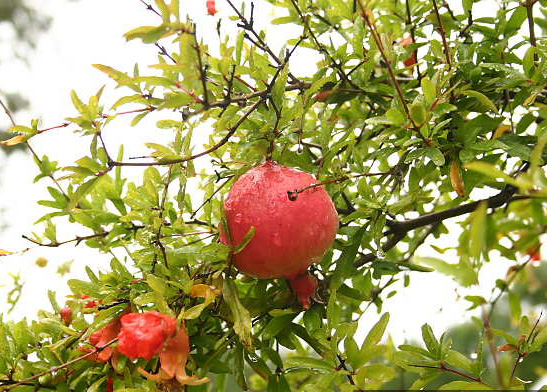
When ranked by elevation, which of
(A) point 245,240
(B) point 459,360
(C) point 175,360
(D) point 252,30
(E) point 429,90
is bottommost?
(B) point 459,360

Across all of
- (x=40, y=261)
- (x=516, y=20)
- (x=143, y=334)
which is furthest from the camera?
(x=40, y=261)

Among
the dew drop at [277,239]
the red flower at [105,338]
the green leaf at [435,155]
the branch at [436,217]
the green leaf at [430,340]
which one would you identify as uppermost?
Result: the green leaf at [435,155]

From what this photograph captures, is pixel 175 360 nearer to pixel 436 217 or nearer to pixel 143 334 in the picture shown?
pixel 143 334

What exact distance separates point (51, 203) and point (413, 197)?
1.96ft

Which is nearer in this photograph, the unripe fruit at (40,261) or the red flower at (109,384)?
the red flower at (109,384)

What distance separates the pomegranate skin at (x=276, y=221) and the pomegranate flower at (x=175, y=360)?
0.12 meters

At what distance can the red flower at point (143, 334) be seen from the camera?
1.83 feet

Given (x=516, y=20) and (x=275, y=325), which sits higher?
(x=516, y=20)

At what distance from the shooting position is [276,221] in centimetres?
63

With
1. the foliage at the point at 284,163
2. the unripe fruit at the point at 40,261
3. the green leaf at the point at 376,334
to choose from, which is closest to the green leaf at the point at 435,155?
the foliage at the point at 284,163

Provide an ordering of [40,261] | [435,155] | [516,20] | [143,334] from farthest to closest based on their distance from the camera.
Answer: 1. [40,261]
2. [516,20]
3. [435,155]
4. [143,334]

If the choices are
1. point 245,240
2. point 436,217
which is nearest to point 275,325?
point 245,240

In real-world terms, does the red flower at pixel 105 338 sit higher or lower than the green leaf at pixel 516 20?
lower

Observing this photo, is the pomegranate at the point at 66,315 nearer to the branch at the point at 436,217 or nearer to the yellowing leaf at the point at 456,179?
the branch at the point at 436,217
